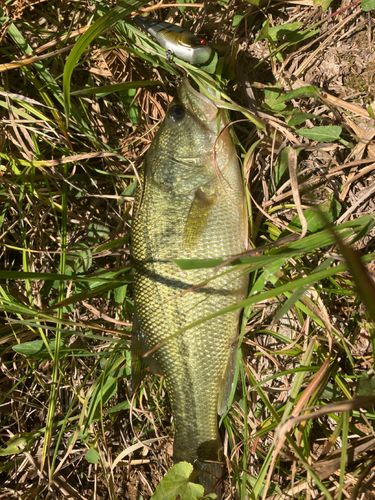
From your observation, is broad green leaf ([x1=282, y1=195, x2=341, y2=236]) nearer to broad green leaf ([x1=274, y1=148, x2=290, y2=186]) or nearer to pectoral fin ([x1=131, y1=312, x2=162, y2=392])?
broad green leaf ([x1=274, y1=148, x2=290, y2=186])

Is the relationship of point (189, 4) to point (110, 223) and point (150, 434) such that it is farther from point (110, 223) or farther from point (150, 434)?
point (150, 434)

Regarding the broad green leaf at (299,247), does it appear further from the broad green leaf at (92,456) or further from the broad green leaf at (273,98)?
the broad green leaf at (92,456)

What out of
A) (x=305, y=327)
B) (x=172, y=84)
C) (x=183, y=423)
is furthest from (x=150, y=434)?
(x=172, y=84)

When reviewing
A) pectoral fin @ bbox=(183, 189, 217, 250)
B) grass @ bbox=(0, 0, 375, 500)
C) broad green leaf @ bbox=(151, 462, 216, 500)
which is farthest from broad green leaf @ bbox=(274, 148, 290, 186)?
broad green leaf @ bbox=(151, 462, 216, 500)

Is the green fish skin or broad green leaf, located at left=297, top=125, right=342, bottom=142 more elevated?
broad green leaf, located at left=297, top=125, right=342, bottom=142

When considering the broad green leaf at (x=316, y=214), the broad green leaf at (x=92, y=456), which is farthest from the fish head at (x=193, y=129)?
the broad green leaf at (x=92, y=456)

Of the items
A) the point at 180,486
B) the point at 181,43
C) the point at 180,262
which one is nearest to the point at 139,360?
the point at 180,486
